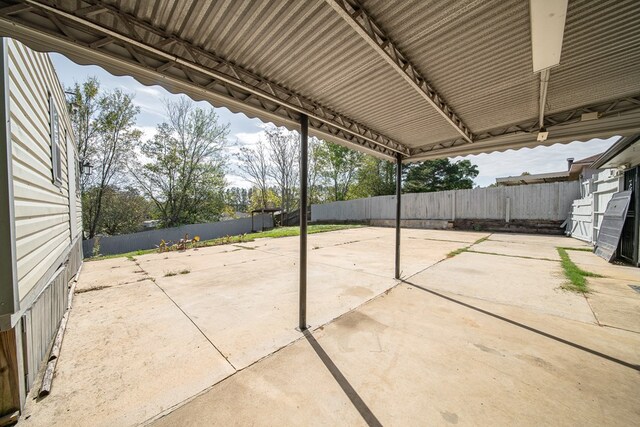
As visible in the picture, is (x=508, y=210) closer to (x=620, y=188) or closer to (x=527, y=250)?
(x=527, y=250)

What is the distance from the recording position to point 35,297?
2.02 meters

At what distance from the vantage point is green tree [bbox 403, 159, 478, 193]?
2439 centimetres

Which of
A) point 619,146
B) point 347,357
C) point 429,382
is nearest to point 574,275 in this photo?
point 619,146

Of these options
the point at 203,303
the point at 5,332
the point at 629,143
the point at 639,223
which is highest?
the point at 629,143

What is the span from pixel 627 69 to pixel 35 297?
587 centimetres

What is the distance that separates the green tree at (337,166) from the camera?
27.3 meters

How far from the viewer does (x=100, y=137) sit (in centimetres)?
1516

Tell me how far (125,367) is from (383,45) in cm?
351

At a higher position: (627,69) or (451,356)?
(627,69)

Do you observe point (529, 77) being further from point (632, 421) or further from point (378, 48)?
point (632, 421)

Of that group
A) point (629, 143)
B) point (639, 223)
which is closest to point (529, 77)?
point (629, 143)

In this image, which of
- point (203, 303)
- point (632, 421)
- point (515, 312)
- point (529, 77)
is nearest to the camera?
point (632, 421)

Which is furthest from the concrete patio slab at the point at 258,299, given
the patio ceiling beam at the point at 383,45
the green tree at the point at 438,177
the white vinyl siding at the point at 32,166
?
the green tree at the point at 438,177

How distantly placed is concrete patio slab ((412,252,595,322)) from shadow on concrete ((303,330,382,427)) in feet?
8.94
